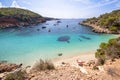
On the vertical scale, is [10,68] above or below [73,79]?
below

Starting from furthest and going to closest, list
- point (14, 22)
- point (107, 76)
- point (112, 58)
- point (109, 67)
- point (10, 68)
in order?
point (14, 22) < point (10, 68) < point (112, 58) < point (109, 67) < point (107, 76)

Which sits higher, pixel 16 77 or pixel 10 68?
pixel 16 77

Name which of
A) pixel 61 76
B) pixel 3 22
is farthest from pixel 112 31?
pixel 3 22

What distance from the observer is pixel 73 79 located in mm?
10773

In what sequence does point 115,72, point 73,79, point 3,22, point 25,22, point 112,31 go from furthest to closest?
1. point 25,22
2. point 3,22
3. point 112,31
4. point 115,72
5. point 73,79

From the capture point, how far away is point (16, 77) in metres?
11.1

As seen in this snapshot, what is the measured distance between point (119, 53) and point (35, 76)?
11.3 m

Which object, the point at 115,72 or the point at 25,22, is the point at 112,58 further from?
the point at 25,22

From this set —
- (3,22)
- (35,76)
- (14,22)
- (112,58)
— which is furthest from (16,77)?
(14,22)

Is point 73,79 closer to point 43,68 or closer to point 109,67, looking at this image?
point 43,68

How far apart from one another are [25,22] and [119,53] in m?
94.1

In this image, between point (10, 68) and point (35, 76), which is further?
point (10, 68)

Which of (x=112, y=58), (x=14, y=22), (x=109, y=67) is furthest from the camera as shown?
(x=14, y=22)

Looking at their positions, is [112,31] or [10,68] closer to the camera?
[10,68]
